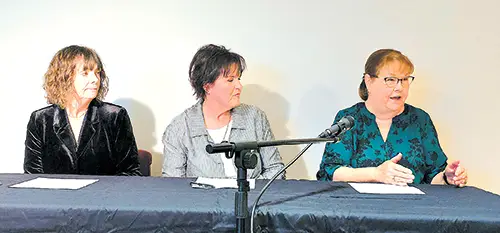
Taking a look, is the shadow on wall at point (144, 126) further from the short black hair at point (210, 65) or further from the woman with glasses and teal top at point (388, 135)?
the woman with glasses and teal top at point (388, 135)

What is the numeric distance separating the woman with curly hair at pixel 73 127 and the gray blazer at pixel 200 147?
21 centimetres

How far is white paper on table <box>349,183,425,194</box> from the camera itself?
143 cm

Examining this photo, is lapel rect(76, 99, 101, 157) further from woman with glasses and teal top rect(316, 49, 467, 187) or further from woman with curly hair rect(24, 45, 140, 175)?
woman with glasses and teal top rect(316, 49, 467, 187)

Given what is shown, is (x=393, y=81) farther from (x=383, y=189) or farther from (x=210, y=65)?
(x=210, y=65)

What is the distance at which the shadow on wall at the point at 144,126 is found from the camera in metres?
2.52

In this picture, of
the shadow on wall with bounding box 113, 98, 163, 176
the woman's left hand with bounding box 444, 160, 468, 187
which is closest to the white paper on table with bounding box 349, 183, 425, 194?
the woman's left hand with bounding box 444, 160, 468, 187

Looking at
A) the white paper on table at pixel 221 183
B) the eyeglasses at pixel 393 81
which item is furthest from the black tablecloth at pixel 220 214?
the eyeglasses at pixel 393 81

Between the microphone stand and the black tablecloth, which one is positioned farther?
the black tablecloth

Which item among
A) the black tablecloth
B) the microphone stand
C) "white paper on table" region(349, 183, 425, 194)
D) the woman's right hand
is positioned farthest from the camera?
the woman's right hand

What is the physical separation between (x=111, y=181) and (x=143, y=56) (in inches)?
41.9

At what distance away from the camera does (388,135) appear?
Result: 1.91 m

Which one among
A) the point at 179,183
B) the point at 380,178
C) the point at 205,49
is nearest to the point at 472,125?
the point at 380,178

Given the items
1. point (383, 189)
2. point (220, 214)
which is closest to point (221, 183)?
point (220, 214)

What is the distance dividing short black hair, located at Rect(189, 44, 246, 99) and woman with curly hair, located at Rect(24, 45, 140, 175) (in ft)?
1.25
